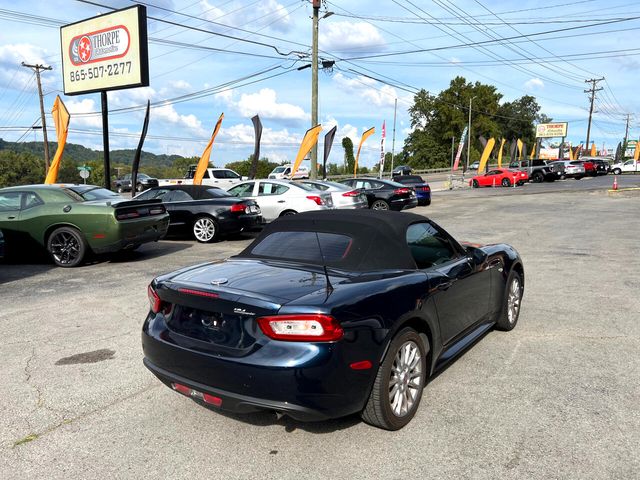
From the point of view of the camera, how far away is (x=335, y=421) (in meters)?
3.30

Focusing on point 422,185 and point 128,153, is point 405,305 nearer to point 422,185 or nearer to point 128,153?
point 422,185

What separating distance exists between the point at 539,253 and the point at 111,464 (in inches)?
368

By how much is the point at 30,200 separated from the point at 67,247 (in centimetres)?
113

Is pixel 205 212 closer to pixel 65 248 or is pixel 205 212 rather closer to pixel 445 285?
pixel 65 248

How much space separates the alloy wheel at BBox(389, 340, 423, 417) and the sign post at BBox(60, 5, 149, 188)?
16.7 metres

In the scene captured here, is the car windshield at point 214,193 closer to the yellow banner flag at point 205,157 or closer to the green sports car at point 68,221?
the green sports car at point 68,221

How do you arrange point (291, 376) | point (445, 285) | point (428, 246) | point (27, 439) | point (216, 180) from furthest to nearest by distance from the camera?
1. point (216, 180)
2. point (428, 246)
3. point (445, 285)
4. point (27, 439)
5. point (291, 376)

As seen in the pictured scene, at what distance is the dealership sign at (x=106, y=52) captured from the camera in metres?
17.3

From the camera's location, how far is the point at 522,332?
17.1 feet

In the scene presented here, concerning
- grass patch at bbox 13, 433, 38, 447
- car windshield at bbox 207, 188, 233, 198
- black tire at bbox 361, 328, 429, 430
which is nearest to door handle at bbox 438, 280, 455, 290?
black tire at bbox 361, 328, 429, 430

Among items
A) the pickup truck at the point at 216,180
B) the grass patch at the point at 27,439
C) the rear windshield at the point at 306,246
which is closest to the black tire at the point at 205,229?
the rear windshield at the point at 306,246

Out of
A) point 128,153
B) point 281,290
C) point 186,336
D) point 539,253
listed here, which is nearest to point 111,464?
point 186,336

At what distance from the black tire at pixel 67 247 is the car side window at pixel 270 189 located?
5894 mm

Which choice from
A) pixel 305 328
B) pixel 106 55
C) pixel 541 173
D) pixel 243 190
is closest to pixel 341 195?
pixel 243 190
